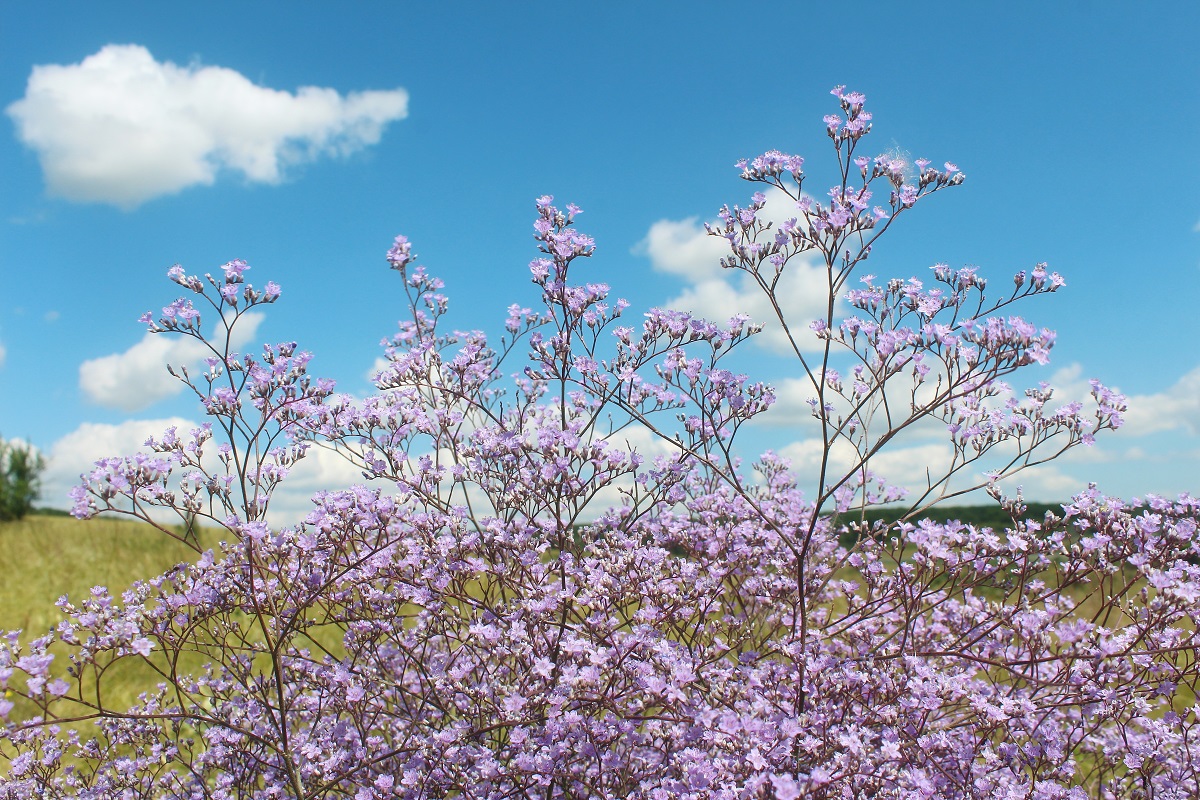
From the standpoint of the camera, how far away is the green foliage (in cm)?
1581

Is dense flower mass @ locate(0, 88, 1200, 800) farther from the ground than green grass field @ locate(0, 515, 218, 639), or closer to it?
closer to it

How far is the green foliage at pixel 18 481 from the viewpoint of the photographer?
1581cm

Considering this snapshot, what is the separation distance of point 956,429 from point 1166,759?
2.08m

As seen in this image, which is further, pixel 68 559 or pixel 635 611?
pixel 68 559

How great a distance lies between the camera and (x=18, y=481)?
15953 millimetres

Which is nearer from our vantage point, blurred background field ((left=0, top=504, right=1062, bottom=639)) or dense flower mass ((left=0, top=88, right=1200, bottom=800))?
dense flower mass ((left=0, top=88, right=1200, bottom=800))

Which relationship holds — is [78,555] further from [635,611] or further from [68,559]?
[635,611]

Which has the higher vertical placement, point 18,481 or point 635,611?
point 18,481

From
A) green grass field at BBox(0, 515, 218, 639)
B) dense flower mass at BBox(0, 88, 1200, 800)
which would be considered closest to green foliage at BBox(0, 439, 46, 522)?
green grass field at BBox(0, 515, 218, 639)

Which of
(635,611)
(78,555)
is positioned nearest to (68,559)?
(78,555)

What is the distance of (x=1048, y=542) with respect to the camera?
14.1ft

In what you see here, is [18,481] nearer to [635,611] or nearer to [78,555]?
[78,555]

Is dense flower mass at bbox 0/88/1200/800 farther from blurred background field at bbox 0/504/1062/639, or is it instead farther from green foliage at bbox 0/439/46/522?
green foliage at bbox 0/439/46/522

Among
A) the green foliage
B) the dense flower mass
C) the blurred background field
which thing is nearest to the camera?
the dense flower mass
